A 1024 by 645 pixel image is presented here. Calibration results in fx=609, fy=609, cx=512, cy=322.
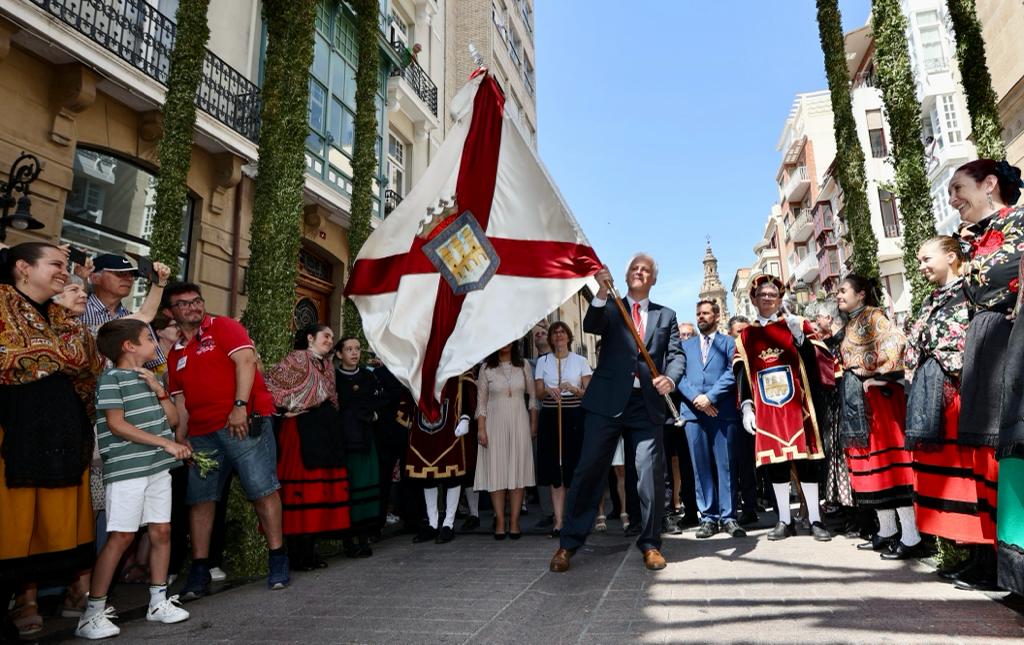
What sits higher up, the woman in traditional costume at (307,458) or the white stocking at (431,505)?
the woman in traditional costume at (307,458)

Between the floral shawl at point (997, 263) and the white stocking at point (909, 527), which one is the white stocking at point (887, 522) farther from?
the floral shawl at point (997, 263)

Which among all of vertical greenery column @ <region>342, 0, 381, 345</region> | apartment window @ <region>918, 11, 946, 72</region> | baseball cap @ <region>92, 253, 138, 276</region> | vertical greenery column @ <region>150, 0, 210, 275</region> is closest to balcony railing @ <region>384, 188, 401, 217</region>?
vertical greenery column @ <region>342, 0, 381, 345</region>

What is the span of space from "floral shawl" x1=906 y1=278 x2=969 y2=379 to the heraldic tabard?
144 cm

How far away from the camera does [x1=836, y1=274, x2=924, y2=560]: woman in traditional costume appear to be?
4.57 meters

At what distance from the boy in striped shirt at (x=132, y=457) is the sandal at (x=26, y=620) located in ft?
0.97

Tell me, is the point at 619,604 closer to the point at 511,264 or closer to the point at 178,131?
the point at 511,264

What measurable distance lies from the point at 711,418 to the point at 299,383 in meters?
3.98

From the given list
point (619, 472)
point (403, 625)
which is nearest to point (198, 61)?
point (403, 625)

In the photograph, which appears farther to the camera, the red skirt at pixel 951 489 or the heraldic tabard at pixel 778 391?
the heraldic tabard at pixel 778 391

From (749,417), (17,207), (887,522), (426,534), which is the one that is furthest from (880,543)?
(17,207)

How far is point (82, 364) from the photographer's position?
3477mm

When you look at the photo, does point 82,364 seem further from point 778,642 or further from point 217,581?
point 778,642

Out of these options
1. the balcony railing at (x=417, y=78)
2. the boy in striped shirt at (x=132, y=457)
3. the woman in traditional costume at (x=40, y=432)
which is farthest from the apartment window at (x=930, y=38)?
the woman in traditional costume at (x=40, y=432)

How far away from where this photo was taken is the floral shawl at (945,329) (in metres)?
3.66
